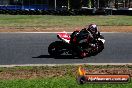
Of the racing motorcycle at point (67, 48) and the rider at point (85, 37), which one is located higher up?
the rider at point (85, 37)

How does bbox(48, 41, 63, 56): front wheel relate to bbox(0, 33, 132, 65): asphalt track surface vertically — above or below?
above

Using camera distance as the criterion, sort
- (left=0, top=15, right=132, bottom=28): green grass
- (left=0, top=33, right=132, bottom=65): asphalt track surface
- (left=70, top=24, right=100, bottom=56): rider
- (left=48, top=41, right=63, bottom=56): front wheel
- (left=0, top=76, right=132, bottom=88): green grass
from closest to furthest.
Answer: (left=0, top=76, right=132, bottom=88): green grass, (left=0, top=33, right=132, bottom=65): asphalt track surface, (left=70, top=24, right=100, bottom=56): rider, (left=48, top=41, right=63, bottom=56): front wheel, (left=0, top=15, right=132, bottom=28): green grass

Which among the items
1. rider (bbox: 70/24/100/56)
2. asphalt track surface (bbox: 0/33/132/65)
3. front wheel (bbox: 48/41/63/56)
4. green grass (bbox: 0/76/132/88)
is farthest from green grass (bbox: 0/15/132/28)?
green grass (bbox: 0/76/132/88)

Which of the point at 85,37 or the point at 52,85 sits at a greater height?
the point at 85,37

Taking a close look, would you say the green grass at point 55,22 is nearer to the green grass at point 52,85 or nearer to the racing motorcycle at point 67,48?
the racing motorcycle at point 67,48

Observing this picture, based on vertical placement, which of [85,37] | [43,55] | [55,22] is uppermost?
[85,37]

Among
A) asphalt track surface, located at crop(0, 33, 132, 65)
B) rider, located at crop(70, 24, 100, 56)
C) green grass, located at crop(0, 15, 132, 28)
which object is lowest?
asphalt track surface, located at crop(0, 33, 132, 65)

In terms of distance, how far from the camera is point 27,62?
13.5 metres

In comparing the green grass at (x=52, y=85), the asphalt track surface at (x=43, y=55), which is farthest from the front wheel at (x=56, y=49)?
the green grass at (x=52, y=85)

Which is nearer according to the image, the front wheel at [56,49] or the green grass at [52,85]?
the green grass at [52,85]

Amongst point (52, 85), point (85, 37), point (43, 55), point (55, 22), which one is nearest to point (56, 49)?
point (43, 55)

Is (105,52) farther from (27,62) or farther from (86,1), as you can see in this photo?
(86,1)

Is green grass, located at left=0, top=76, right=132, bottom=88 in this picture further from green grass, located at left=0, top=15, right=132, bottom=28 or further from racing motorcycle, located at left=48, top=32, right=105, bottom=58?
green grass, located at left=0, top=15, right=132, bottom=28

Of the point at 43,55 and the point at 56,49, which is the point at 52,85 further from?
the point at 43,55
